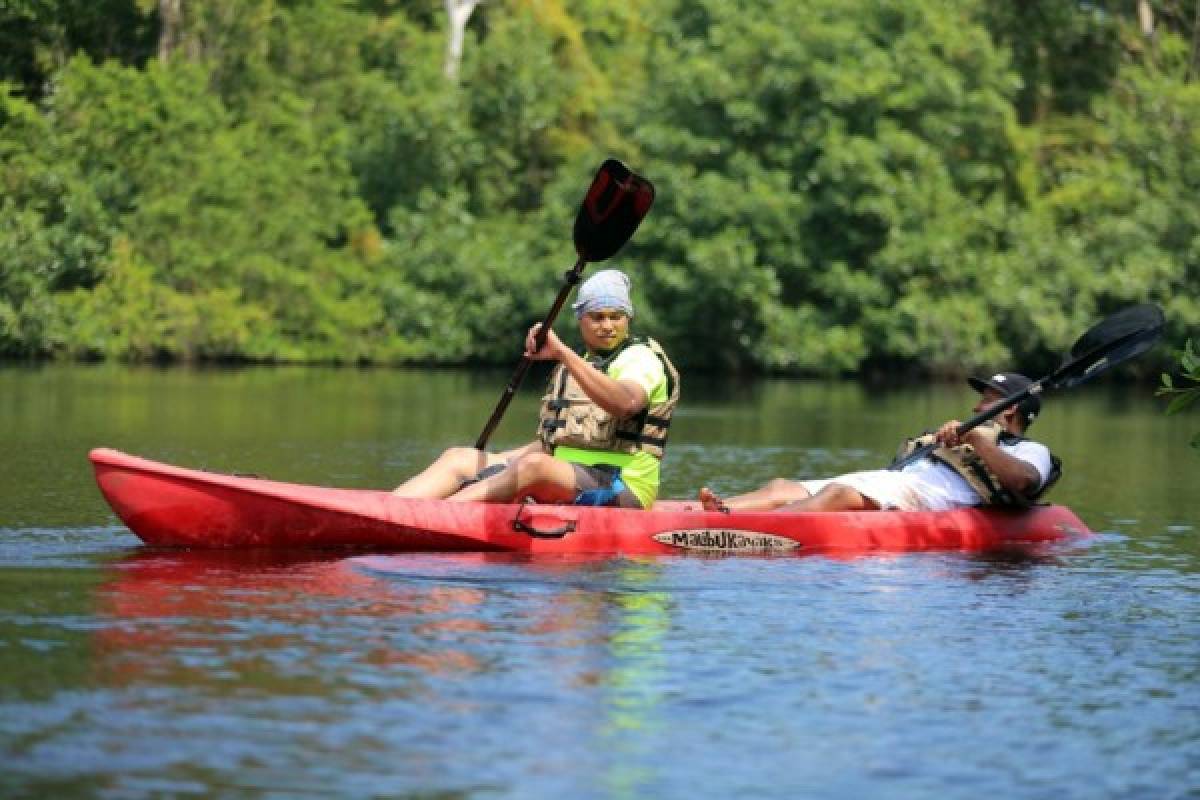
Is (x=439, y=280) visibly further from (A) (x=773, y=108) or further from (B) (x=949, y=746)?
(B) (x=949, y=746)

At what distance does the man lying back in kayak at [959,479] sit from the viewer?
14.9m

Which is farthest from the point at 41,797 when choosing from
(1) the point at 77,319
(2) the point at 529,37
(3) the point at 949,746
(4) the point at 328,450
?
(2) the point at 529,37

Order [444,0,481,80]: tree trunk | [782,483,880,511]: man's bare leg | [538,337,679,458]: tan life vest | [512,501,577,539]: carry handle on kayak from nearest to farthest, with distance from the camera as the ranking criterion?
[512,501,577,539]: carry handle on kayak < [538,337,679,458]: tan life vest < [782,483,880,511]: man's bare leg < [444,0,481,80]: tree trunk

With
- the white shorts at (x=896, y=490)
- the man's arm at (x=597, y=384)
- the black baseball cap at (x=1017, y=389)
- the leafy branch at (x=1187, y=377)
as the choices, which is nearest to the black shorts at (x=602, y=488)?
the man's arm at (x=597, y=384)

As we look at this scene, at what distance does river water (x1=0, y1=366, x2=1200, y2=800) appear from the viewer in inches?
328

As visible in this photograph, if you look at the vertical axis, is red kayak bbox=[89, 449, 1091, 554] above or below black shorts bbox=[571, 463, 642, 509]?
below

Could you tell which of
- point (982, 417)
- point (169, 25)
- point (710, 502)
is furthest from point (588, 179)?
point (710, 502)

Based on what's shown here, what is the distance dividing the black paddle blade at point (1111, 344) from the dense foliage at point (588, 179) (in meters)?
28.8

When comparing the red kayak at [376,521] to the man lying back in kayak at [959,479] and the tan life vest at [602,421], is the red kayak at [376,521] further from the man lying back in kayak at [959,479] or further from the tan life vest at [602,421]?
the man lying back in kayak at [959,479]

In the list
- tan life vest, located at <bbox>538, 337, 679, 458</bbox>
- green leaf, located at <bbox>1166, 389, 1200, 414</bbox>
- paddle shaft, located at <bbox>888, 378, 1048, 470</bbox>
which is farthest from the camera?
paddle shaft, located at <bbox>888, 378, 1048, 470</bbox>

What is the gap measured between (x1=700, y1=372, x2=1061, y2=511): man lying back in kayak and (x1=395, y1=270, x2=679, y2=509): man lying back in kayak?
1.27 metres

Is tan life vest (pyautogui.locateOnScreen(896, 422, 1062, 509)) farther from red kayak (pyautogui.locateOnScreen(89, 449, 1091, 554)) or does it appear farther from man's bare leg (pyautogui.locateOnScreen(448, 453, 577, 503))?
man's bare leg (pyautogui.locateOnScreen(448, 453, 577, 503))

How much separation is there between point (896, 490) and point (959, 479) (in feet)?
1.45

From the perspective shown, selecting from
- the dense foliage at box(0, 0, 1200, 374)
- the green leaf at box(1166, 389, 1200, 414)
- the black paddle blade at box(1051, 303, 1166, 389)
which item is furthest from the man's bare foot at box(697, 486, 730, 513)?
the dense foliage at box(0, 0, 1200, 374)
